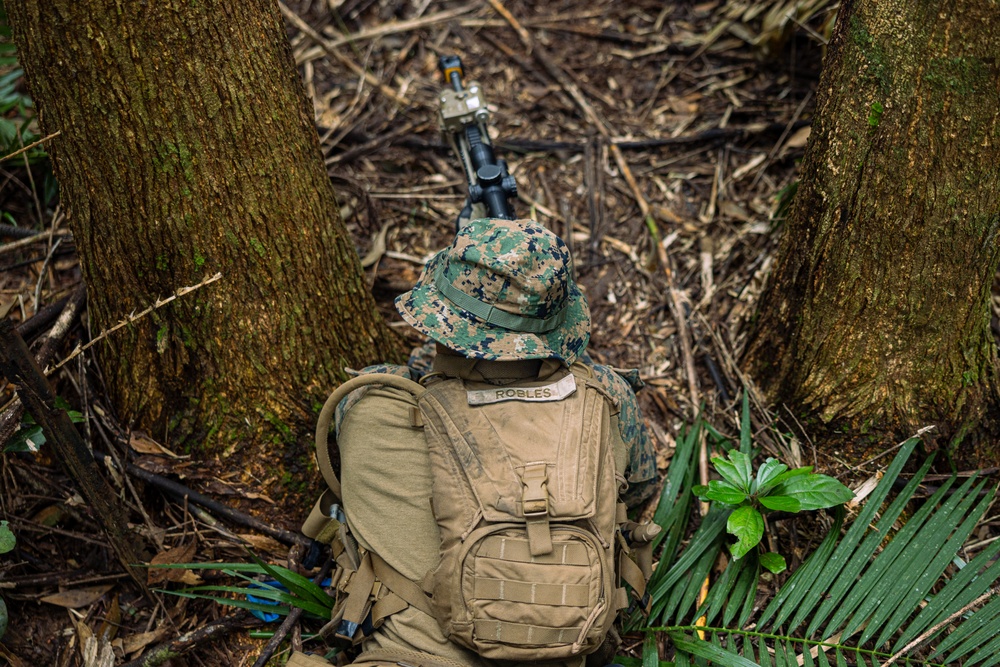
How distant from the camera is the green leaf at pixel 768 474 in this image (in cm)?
276

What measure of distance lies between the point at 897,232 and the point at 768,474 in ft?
3.28

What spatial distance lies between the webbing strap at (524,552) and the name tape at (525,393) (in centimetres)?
47

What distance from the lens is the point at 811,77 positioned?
452cm

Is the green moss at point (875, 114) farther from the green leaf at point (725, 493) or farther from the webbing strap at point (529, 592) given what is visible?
the webbing strap at point (529, 592)

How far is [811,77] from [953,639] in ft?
10.8

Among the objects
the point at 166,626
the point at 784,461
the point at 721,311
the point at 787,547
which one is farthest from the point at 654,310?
the point at 166,626

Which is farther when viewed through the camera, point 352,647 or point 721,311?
point 721,311

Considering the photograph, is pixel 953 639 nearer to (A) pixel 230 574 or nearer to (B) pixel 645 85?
(A) pixel 230 574

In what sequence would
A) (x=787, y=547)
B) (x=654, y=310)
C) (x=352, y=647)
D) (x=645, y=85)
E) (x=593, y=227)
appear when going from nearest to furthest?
(x=352, y=647)
(x=787, y=547)
(x=654, y=310)
(x=593, y=227)
(x=645, y=85)

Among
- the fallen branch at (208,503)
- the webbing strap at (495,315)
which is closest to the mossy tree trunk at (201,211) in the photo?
the fallen branch at (208,503)

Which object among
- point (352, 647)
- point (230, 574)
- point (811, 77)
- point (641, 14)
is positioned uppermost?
point (641, 14)

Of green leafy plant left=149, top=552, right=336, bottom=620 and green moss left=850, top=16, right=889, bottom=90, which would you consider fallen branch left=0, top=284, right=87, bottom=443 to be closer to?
green leafy plant left=149, top=552, right=336, bottom=620

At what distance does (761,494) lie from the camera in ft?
9.13

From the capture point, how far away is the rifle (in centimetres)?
321
